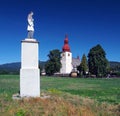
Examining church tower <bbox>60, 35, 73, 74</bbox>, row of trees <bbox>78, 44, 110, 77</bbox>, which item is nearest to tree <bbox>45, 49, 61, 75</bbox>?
row of trees <bbox>78, 44, 110, 77</bbox>

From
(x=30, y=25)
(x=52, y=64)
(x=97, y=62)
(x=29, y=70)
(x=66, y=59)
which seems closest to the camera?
(x=29, y=70)

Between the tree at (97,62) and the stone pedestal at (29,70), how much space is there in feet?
236

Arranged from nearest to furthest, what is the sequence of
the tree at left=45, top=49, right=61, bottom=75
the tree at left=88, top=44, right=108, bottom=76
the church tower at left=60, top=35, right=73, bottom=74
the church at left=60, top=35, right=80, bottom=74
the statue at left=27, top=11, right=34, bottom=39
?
1. the statue at left=27, top=11, right=34, bottom=39
2. the tree at left=88, top=44, right=108, bottom=76
3. the tree at left=45, top=49, right=61, bottom=75
4. the church tower at left=60, top=35, right=73, bottom=74
5. the church at left=60, top=35, right=80, bottom=74

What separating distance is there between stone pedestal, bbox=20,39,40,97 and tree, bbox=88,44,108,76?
72.0 m

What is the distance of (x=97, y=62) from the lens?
90.3m

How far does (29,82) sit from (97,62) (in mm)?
72481

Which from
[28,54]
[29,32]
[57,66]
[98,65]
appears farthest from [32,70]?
[57,66]

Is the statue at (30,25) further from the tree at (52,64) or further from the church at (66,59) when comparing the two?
the church at (66,59)

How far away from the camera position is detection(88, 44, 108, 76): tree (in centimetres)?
9069

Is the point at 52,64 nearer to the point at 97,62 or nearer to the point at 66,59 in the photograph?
the point at 97,62

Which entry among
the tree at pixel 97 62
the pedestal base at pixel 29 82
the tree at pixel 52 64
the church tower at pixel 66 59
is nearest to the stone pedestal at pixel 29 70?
the pedestal base at pixel 29 82

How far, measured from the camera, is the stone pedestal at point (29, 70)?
1878 cm

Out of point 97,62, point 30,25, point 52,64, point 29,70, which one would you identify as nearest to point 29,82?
point 29,70

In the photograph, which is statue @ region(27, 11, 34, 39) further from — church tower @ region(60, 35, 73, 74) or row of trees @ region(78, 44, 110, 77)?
church tower @ region(60, 35, 73, 74)
